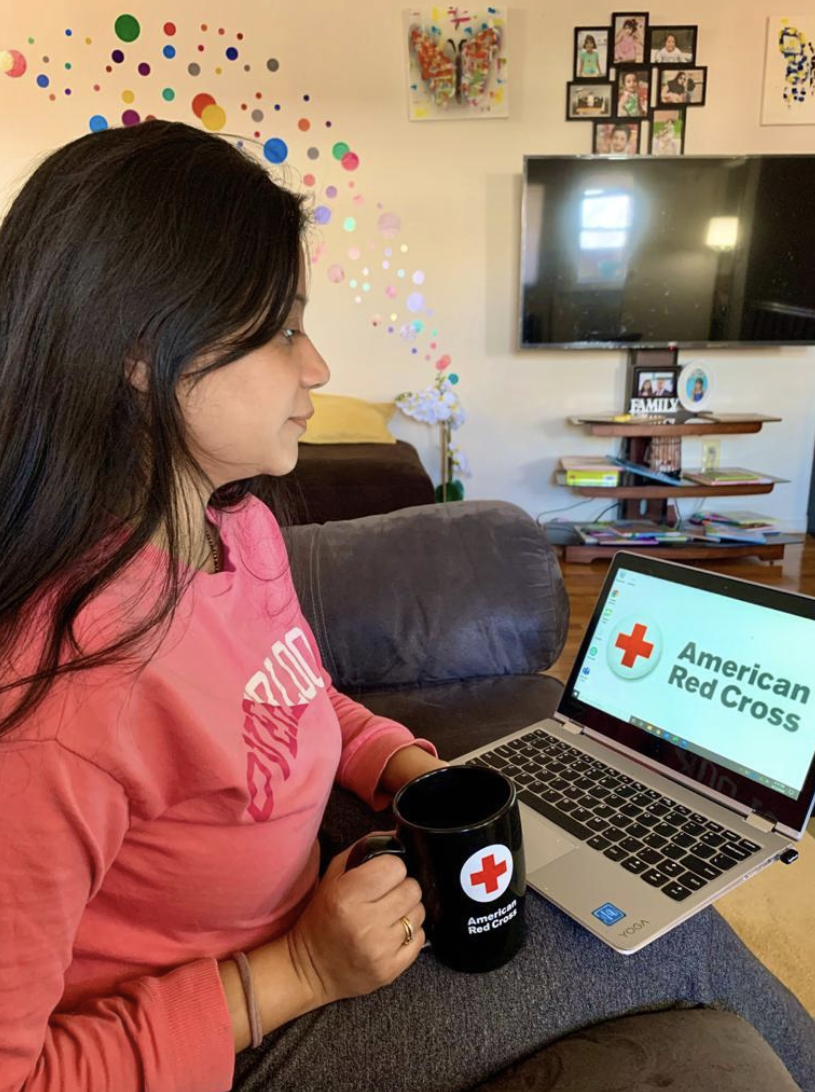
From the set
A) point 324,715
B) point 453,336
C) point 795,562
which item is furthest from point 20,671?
point 795,562

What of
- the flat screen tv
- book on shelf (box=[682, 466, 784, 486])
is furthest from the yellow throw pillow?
book on shelf (box=[682, 466, 784, 486])

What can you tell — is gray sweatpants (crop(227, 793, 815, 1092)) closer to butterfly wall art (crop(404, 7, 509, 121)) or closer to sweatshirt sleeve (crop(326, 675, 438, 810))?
sweatshirt sleeve (crop(326, 675, 438, 810))

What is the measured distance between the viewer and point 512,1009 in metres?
0.59

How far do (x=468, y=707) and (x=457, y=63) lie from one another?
2.61 m

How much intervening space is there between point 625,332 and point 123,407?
2.73 m

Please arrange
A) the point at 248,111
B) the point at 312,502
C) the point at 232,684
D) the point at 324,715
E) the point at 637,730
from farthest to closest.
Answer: the point at 248,111
the point at 312,502
the point at 637,730
the point at 324,715
the point at 232,684

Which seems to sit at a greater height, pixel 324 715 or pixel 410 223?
pixel 410 223

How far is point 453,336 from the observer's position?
3.10 m

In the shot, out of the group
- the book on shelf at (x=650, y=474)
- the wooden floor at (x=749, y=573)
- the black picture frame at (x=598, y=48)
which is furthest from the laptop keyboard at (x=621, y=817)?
the black picture frame at (x=598, y=48)

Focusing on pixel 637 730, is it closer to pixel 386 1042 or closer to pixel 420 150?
pixel 386 1042

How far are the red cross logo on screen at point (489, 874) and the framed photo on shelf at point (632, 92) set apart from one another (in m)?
3.01

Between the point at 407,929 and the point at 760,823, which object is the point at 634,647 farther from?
the point at 407,929

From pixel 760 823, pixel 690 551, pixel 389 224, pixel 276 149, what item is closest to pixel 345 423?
pixel 389 224

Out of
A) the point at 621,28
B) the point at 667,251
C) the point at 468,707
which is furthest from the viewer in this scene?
the point at 667,251
